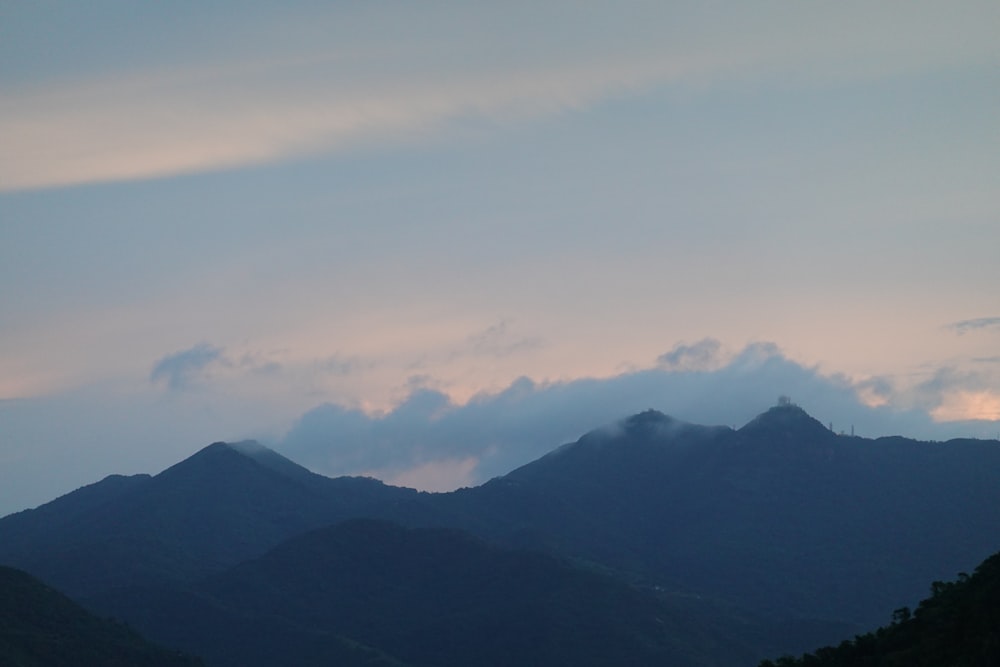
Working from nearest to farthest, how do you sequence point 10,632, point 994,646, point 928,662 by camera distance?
point 994,646, point 928,662, point 10,632

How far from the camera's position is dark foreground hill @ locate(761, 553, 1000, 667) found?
61.3 meters

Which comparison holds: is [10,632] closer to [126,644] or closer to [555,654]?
[126,644]

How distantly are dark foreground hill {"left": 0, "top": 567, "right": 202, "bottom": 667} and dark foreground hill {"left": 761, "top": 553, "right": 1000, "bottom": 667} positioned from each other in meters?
105

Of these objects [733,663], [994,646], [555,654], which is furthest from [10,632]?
[994,646]

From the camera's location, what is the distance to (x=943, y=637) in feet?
216

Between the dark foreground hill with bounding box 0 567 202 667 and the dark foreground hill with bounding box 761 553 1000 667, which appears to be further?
the dark foreground hill with bounding box 0 567 202 667

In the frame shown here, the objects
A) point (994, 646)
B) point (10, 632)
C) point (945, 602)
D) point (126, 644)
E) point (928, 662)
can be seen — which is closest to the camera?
point (994, 646)

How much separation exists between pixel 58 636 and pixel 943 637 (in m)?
125

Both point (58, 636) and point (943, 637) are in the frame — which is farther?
point (58, 636)

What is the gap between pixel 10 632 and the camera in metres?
154

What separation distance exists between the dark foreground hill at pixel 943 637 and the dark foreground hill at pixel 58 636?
10460 cm

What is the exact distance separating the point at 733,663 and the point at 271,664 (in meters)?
70.2

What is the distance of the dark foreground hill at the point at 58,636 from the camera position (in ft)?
500

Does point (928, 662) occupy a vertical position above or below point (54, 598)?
below
